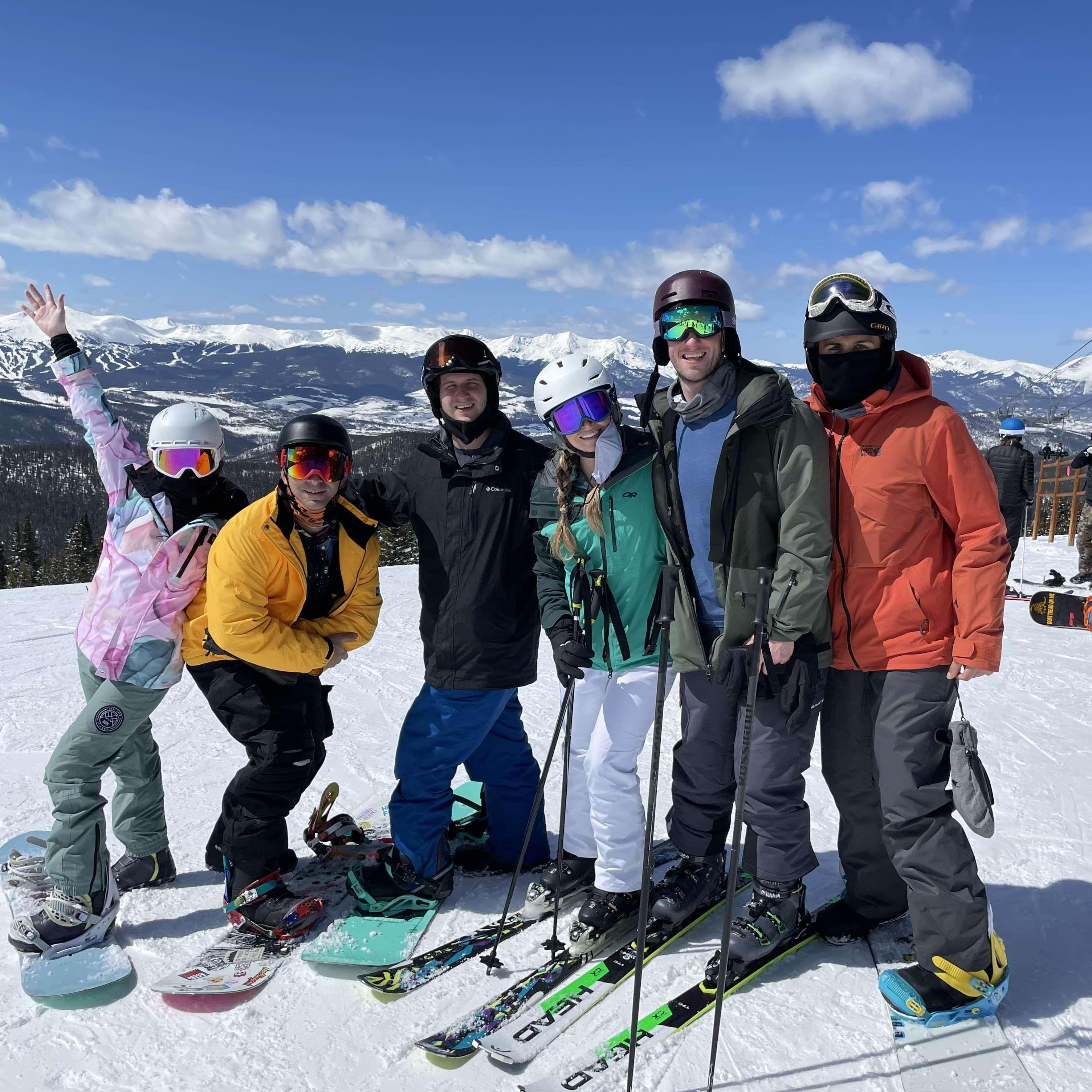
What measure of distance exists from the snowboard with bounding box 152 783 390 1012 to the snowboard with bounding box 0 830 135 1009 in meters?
0.19

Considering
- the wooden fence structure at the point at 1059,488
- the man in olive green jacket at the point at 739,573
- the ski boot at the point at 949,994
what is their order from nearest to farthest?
the ski boot at the point at 949,994 < the man in olive green jacket at the point at 739,573 < the wooden fence structure at the point at 1059,488

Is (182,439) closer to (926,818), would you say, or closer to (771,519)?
(771,519)

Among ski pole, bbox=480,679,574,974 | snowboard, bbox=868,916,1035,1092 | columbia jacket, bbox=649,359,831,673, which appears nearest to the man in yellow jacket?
ski pole, bbox=480,679,574,974

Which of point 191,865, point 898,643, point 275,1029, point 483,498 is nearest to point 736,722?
point 898,643

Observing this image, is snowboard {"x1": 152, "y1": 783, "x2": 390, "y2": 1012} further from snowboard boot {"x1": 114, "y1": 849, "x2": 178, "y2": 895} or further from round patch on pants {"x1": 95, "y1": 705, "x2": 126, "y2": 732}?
round patch on pants {"x1": 95, "y1": 705, "x2": 126, "y2": 732}

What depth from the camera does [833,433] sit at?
109 inches

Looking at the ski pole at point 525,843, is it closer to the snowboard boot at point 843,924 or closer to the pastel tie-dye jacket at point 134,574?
the snowboard boot at point 843,924

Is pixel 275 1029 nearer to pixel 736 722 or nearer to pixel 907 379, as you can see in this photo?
pixel 736 722

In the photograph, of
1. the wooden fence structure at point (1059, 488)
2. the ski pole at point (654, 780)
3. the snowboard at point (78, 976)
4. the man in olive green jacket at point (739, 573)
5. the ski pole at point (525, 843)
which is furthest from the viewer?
the wooden fence structure at point (1059, 488)

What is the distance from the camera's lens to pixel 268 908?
125 inches

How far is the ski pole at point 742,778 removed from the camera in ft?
7.69

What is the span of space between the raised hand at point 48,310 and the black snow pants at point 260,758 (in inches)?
70.2

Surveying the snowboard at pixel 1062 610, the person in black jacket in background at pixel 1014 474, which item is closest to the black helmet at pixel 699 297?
the snowboard at pixel 1062 610

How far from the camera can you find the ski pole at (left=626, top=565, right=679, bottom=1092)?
2.30m
